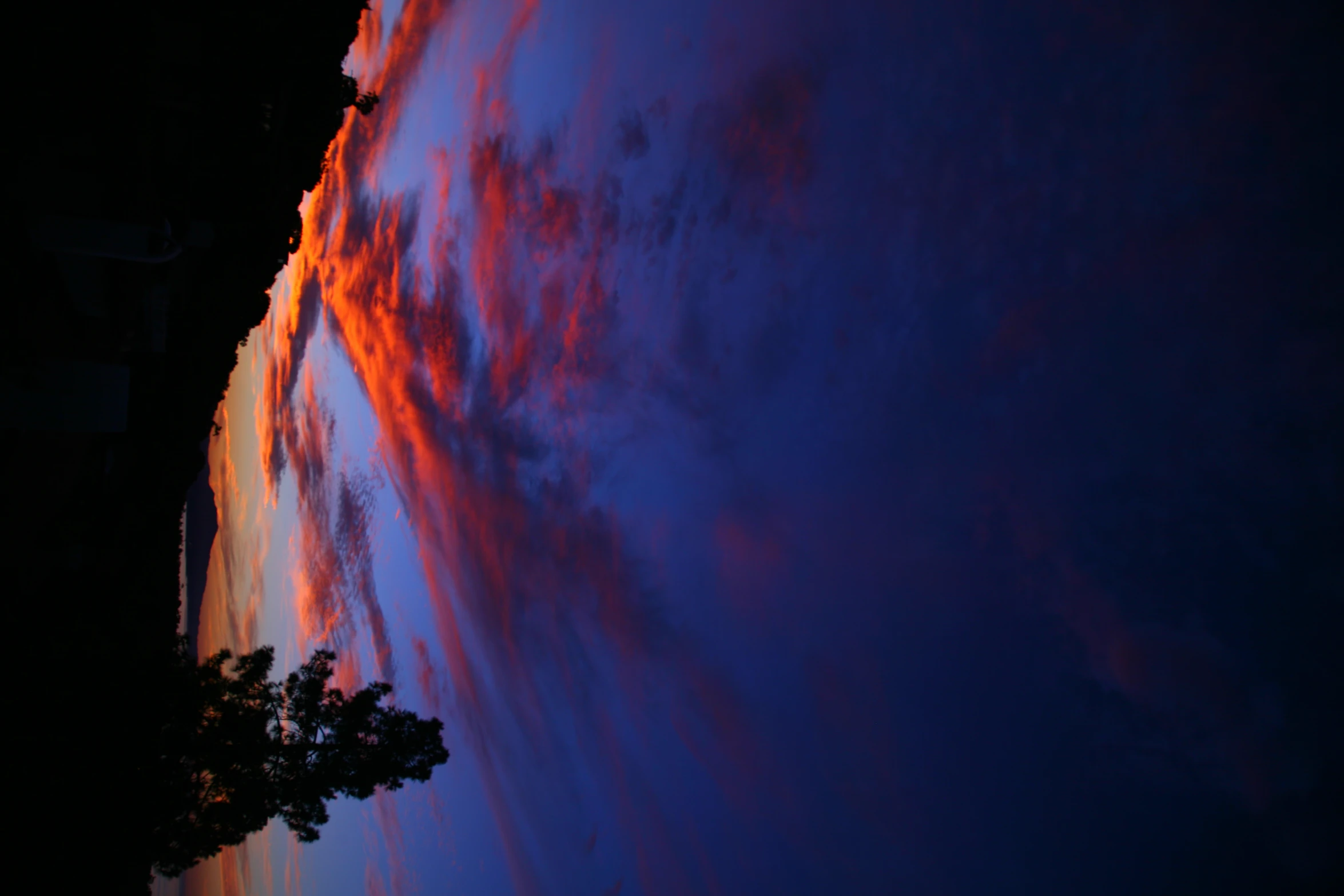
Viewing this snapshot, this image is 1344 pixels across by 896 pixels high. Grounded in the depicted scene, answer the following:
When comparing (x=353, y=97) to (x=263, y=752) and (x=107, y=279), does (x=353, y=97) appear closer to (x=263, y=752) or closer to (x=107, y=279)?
(x=107, y=279)

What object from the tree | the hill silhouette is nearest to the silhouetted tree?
the hill silhouette

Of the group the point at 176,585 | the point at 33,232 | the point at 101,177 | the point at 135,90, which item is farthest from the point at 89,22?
the point at 176,585

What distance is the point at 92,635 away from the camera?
9906mm

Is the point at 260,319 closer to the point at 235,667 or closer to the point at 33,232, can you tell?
the point at 33,232

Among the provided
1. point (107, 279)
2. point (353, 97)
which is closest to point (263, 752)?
point (107, 279)

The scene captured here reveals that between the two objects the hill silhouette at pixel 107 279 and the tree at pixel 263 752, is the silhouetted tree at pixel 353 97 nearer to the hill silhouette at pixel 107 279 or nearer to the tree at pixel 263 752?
the hill silhouette at pixel 107 279

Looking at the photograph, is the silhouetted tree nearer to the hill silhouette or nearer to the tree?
the hill silhouette

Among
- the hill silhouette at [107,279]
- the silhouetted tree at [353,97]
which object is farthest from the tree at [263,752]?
the silhouetted tree at [353,97]

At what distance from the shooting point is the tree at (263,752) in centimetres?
911

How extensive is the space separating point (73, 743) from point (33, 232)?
334 inches

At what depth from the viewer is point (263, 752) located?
9719 millimetres

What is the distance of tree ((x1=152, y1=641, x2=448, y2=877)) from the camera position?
9109 mm

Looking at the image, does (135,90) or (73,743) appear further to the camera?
(135,90)

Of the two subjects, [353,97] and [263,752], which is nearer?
[263,752]
